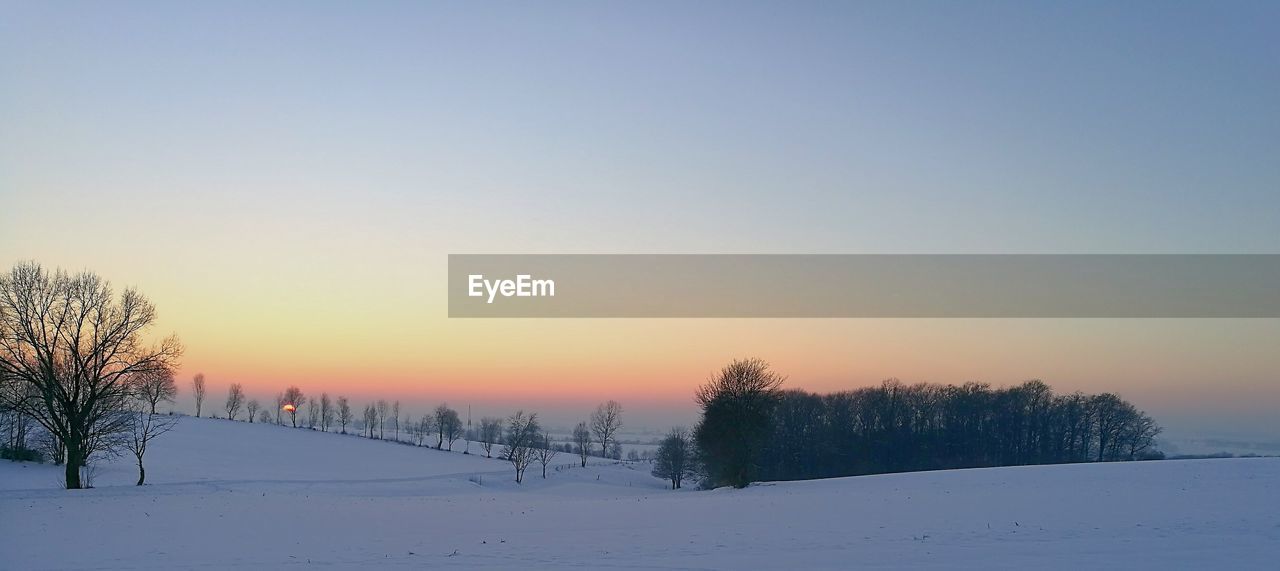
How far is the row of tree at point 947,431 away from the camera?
69.1 meters

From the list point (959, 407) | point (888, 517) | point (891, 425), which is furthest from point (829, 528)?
point (959, 407)

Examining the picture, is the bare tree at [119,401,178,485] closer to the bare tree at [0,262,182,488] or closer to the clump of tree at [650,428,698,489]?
the bare tree at [0,262,182,488]

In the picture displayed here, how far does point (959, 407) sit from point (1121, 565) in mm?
70044

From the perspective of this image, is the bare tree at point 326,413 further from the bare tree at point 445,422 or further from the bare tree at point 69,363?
the bare tree at point 69,363

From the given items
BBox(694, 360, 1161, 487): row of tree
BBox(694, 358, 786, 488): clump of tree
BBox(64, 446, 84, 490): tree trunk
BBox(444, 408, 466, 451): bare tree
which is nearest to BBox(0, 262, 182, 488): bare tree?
BBox(64, 446, 84, 490): tree trunk

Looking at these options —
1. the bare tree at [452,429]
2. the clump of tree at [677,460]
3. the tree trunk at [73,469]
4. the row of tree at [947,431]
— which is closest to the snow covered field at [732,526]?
the tree trunk at [73,469]

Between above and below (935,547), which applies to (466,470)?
below

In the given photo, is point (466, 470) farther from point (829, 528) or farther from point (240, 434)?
point (829, 528)

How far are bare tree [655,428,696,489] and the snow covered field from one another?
29.1 meters

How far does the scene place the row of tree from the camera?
69.1m

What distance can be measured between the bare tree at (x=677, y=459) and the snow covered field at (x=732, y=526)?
2914 cm

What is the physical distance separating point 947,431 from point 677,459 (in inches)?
1265

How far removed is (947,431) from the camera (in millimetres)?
74938

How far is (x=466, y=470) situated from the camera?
68.6 metres
